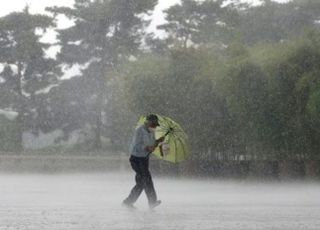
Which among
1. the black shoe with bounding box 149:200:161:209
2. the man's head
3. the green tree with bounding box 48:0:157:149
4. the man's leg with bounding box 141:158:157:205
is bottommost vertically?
the black shoe with bounding box 149:200:161:209

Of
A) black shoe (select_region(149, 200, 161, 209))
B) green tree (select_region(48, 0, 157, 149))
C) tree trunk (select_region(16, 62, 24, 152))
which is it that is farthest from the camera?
green tree (select_region(48, 0, 157, 149))

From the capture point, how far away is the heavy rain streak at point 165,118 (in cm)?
1196

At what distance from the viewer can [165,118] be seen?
13.8 metres

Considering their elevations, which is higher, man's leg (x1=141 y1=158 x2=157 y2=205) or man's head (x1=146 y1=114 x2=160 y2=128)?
man's head (x1=146 y1=114 x2=160 y2=128)

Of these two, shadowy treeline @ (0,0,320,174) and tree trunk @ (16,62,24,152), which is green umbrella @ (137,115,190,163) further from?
tree trunk @ (16,62,24,152)

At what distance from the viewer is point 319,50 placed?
80.6ft

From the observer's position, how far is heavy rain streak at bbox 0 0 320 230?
11961 millimetres

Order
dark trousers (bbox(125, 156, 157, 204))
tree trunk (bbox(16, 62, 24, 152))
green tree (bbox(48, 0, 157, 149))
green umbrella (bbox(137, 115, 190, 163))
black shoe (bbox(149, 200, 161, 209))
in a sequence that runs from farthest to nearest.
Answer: green tree (bbox(48, 0, 157, 149))
tree trunk (bbox(16, 62, 24, 152))
green umbrella (bbox(137, 115, 190, 163))
dark trousers (bbox(125, 156, 157, 204))
black shoe (bbox(149, 200, 161, 209))

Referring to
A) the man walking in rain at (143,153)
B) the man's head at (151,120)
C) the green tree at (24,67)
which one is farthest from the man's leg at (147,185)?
the green tree at (24,67)

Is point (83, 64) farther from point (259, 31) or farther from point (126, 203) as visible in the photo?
point (126, 203)

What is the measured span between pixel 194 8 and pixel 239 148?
2391cm

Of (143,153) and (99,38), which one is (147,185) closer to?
(143,153)

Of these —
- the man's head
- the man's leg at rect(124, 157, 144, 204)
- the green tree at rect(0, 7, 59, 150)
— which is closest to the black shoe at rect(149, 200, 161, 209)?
the man's leg at rect(124, 157, 144, 204)

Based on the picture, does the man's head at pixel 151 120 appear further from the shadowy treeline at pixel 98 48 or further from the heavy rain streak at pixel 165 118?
the shadowy treeline at pixel 98 48
